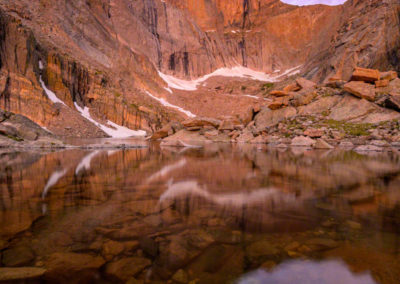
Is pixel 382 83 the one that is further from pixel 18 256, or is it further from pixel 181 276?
pixel 18 256

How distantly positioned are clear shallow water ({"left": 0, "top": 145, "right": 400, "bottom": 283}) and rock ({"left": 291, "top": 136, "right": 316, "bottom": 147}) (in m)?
11.5

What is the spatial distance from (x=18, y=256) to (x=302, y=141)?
50.0ft

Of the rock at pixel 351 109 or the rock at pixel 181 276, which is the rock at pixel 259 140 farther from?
the rock at pixel 181 276

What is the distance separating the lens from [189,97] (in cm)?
7144

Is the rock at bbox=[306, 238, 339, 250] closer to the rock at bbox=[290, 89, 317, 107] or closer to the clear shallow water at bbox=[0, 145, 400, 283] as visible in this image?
the clear shallow water at bbox=[0, 145, 400, 283]

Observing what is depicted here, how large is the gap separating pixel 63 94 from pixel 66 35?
16.0 meters

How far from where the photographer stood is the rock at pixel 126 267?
1.35 metres

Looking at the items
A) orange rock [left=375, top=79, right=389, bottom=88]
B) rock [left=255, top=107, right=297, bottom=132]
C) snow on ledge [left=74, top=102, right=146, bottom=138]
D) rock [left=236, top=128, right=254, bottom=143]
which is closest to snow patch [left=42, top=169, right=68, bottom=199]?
rock [left=236, top=128, right=254, bottom=143]

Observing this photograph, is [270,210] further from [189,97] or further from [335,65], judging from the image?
[189,97]

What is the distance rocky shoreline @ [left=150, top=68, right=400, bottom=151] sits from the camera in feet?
44.8

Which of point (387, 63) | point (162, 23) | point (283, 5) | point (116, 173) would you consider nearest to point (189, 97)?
point (162, 23)

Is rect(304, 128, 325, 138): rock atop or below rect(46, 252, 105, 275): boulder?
atop

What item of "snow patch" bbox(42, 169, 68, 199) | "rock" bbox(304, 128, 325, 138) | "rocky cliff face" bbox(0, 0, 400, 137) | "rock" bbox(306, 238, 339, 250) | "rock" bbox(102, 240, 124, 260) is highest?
"rocky cliff face" bbox(0, 0, 400, 137)

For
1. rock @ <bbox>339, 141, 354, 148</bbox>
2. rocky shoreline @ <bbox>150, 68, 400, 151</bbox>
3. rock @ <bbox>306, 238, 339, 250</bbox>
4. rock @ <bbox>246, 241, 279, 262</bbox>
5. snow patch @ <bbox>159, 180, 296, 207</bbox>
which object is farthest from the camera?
rocky shoreline @ <bbox>150, 68, 400, 151</bbox>
